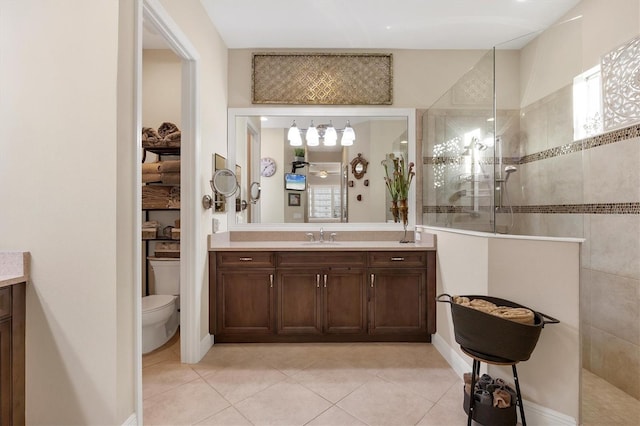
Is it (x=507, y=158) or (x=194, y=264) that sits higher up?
(x=507, y=158)

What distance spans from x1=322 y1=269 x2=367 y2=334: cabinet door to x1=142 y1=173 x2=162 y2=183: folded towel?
72.9 inches

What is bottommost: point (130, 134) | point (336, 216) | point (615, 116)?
point (336, 216)

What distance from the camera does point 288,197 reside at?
299cm

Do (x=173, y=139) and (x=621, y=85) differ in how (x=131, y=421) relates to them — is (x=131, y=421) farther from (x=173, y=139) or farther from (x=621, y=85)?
(x=621, y=85)

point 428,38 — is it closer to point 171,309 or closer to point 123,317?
point 123,317

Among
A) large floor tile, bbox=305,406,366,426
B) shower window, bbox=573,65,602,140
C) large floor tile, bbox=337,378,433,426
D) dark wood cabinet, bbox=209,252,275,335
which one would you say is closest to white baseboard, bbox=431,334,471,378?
large floor tile, bbox=337,378,433,426

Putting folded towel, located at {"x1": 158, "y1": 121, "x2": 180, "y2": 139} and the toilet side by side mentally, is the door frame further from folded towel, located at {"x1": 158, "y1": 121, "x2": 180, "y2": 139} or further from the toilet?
folded towel, located at {"x1": 158, "y1": 121, "x2": 180, "y2": 139}

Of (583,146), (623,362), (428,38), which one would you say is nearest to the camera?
(623,362)

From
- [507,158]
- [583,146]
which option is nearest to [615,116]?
[583,146]

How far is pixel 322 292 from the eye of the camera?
2.47 m

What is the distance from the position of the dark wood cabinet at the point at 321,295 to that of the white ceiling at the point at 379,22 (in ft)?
6.60

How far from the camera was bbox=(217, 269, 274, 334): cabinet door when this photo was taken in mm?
2467

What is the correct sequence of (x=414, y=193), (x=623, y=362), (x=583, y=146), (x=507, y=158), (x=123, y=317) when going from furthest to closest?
1. (x=414, y=193)
2. (x=507, y=158)
3. (x=583, y=146)
4. (x=623, y=362)
5. (x=123, y=317)

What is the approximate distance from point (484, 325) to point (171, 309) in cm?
236
